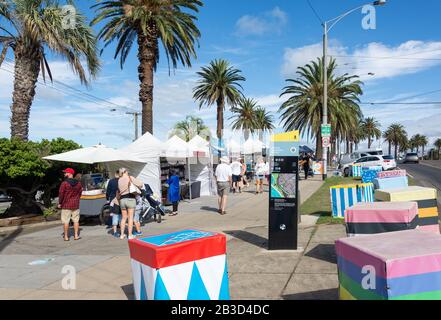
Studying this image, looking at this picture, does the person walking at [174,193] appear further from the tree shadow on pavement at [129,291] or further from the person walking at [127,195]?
the tree shadow on pavement at [129,291]

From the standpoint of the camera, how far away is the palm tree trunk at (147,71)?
65.1 ft

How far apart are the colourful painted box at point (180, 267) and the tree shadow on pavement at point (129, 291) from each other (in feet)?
2.88

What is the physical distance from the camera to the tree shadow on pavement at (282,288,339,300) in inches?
203

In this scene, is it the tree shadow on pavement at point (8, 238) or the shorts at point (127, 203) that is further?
the tree shadow on pavement at point (8, 238)

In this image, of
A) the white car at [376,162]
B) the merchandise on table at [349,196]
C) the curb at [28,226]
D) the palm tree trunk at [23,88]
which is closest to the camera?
the merchandise on table at [349,196]

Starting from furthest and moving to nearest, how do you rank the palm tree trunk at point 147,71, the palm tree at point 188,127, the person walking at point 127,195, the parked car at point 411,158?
1. the palm tree at point 188,127
2. the parked car at point 411,158
3. the palm tree trunk at point 147,71
4. the person walking at point 127,195

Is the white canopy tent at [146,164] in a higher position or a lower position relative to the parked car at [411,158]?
higher

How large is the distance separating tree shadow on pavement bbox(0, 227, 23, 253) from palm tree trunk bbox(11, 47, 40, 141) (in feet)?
11.8

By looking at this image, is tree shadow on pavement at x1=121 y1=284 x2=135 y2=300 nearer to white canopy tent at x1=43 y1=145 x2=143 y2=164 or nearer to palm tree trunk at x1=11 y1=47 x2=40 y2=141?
white canopy tent at x1=43 y1=145 x2=143 y2=164

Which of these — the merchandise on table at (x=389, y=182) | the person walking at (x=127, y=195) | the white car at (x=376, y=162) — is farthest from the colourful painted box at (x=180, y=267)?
the white car at (x=376, y=162)

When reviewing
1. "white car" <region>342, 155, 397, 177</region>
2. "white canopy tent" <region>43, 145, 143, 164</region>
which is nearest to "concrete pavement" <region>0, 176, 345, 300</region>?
"white canopy tent" <region>43, 145, 143, 164</region>

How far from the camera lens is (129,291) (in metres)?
5.85

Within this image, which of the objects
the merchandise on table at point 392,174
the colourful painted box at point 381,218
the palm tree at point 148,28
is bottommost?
the colourful painted box at point 381,218
